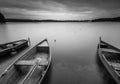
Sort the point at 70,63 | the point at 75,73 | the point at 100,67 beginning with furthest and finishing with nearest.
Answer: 1. the point at 70,63
2. the point at 100,67
3. the point at 75,73

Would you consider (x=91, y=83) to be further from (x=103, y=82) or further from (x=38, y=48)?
(x=38, y=48)

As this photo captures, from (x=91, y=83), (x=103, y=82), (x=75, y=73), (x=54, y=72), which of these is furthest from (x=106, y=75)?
(x=54, y=72)

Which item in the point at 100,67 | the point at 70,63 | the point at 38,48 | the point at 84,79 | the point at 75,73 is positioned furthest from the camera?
the point at 38,48

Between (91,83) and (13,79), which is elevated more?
(13,79)

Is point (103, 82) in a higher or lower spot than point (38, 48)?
lower

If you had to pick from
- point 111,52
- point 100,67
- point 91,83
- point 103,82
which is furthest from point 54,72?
point 111,52

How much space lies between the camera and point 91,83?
7.65m

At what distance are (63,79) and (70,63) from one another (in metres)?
3.21

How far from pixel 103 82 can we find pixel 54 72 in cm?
478

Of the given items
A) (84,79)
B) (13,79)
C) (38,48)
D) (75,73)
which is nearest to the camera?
(13,79)

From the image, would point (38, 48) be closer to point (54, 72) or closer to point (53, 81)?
point (54, 72)

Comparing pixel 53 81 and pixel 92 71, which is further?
pixel 92 71

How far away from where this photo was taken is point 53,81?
26.1ft

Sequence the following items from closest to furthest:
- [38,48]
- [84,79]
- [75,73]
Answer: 1. [84,79]
2. [75,73]
3. [38,48]
